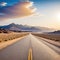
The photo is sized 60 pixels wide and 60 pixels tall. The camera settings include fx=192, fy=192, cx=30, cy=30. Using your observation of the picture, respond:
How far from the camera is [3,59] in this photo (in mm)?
14906

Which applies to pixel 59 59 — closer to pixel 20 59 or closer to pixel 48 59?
pixel 48 59

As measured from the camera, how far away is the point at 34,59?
14578 mm

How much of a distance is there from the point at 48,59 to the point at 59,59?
4.00 ft

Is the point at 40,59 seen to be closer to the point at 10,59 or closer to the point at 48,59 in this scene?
the point at 48,59

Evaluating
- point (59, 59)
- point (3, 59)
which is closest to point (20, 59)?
point (3, 59)

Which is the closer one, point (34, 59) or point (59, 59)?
point (34, 59)

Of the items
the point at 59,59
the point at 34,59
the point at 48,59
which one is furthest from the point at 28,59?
the point at 59,59

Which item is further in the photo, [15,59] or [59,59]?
[59,59]

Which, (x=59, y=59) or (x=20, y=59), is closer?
(x=20, y=59)

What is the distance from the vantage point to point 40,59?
14844 millimetres

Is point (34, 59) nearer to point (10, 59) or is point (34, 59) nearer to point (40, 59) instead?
point (40, 59)

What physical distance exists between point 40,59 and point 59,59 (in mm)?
1854

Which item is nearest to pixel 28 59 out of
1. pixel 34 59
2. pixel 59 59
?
pixel 34 59

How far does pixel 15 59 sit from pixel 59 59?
12.2 ft
